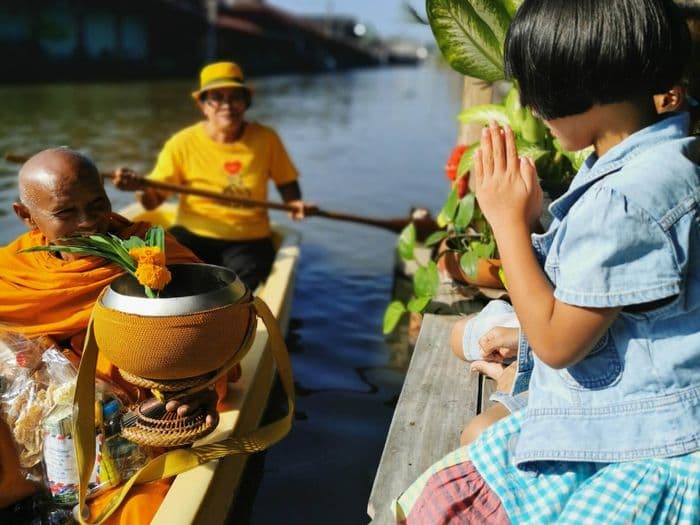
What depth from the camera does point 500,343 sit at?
2215 mm

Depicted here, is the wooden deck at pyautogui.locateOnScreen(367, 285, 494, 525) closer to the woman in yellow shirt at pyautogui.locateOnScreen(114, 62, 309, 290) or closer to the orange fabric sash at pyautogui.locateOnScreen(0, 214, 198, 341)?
the orange fabric sash at pyautogui.locateOnScreen(0, 214, 198, 341)

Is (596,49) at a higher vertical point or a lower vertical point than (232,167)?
higher

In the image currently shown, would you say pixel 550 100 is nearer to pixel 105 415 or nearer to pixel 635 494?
pixel 635 494

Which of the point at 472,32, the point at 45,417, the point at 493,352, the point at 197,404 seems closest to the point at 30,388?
the point at 45,417

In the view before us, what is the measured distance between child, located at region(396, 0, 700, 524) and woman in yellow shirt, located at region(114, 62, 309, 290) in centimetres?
286

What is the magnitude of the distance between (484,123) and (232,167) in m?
1.67

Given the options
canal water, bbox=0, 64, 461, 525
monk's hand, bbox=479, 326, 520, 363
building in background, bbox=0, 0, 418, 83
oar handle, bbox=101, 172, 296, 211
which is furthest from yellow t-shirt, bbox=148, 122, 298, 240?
building in background, bbox=0, 0, 418, 83

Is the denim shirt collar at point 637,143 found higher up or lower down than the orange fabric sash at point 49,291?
higher up

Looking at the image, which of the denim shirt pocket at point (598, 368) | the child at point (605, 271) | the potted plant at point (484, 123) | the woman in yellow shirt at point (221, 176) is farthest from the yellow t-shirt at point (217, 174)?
the denim shirt pocket at point (598, 368)

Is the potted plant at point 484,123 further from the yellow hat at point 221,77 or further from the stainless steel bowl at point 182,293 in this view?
the yellow hat at point 221,77

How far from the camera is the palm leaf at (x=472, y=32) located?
290 centimetres

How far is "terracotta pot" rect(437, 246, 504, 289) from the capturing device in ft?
9.84

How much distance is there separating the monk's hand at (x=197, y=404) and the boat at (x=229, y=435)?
0.56 feet

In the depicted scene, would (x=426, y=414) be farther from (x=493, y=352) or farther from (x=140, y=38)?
(x=140, y=38)
